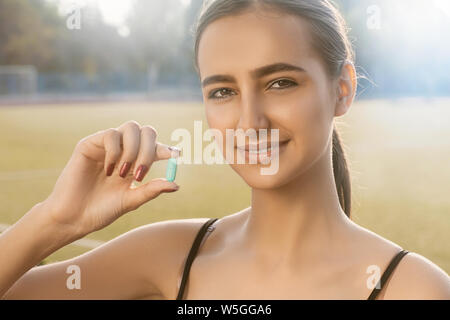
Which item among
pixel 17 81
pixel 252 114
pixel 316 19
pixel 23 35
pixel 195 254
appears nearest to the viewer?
pixel 252 114

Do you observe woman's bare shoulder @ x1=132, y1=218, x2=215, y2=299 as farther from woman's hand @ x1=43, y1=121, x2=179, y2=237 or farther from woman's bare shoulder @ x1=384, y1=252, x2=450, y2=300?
woman's bare shoulder @ x1=384, y1=252, x2=450, y2=300

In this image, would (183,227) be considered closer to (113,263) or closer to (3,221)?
(113,263)

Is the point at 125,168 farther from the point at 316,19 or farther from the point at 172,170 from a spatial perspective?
the point at 316,19

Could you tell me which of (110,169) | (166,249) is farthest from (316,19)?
(166,249)

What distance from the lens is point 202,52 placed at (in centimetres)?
138

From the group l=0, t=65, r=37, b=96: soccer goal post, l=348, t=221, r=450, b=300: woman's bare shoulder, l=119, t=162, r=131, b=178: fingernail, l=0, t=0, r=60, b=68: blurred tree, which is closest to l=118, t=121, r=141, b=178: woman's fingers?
l=119, t=162, r=131, b=178: fingernail

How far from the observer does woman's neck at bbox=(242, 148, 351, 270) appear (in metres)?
1.40

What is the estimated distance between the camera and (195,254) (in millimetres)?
1534

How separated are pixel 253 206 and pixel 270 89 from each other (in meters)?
0.31

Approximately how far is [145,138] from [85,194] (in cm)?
23

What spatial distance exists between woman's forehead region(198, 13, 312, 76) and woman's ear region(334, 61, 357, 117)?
0.50 feet

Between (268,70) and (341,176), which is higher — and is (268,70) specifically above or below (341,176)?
above

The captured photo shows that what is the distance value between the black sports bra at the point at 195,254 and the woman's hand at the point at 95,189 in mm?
233

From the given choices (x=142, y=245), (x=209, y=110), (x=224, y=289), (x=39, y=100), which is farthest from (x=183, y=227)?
(x=39, y=100)
